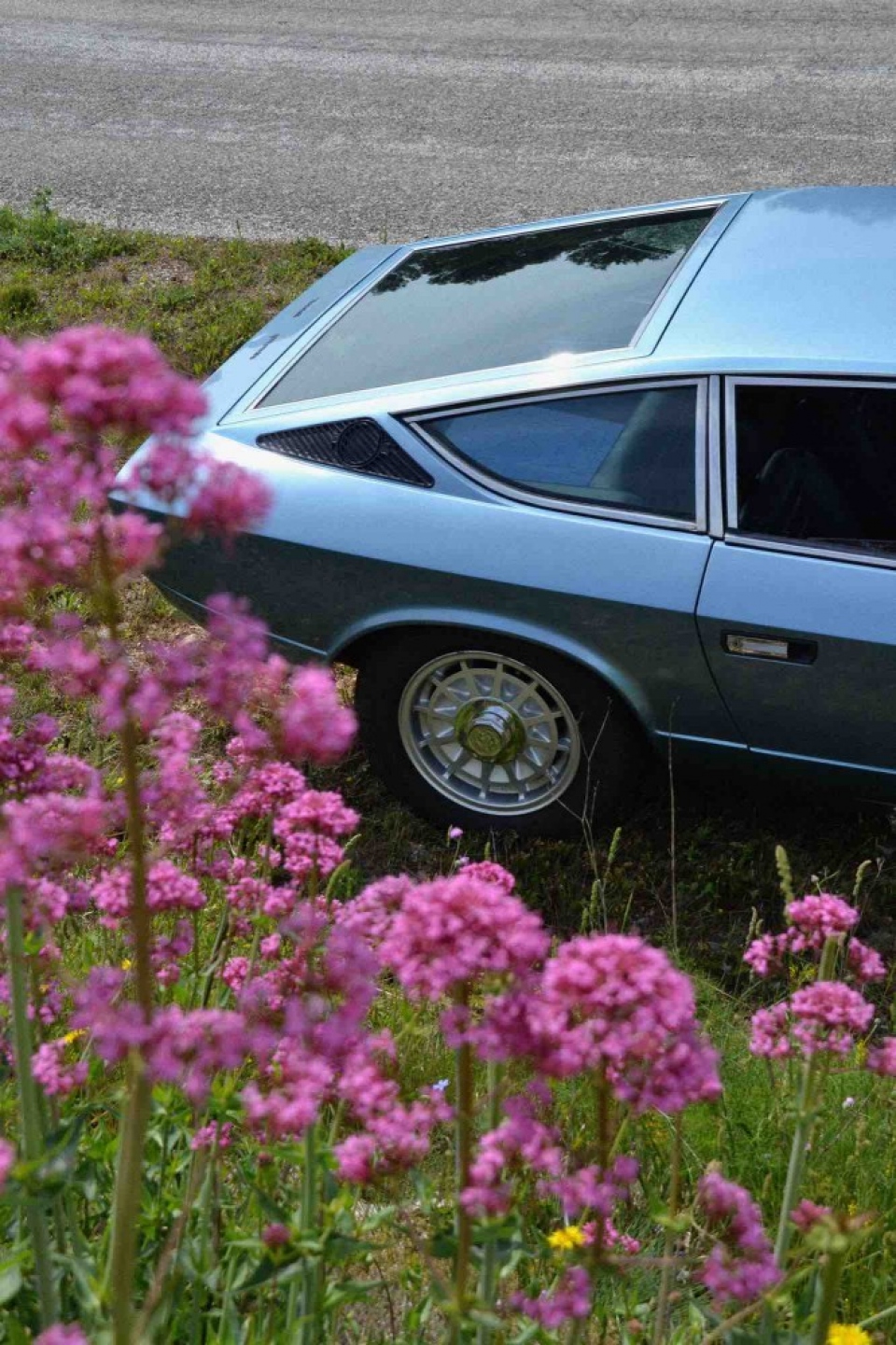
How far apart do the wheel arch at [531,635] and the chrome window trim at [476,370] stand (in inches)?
26.3

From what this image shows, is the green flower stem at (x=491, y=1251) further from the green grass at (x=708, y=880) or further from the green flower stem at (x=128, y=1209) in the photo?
the green grass at (x=708, y=880)

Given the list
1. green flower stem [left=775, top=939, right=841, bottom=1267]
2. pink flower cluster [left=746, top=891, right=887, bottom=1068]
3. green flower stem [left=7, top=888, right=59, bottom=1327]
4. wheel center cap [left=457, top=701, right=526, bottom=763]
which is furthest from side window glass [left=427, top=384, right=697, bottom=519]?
green flower stem [left=7, top=888, right=59, bottom=1327]

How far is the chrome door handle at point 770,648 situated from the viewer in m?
3.75

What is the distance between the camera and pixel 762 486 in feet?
12.6

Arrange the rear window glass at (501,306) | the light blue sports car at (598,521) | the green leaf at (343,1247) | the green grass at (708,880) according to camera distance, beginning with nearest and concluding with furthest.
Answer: the green leaf at (343,1247), the green grass at (708,880), the light blue sports car at (598,521), the rear window glass at (501,306)

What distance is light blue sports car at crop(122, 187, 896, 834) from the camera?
3.80m

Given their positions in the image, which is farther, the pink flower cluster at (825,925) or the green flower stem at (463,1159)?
the pink flower cluster at (825,925)

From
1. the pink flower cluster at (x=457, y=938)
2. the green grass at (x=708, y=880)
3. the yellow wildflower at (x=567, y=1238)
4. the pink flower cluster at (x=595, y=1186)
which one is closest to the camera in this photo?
the pink flower cluster at (x=457, y=938)

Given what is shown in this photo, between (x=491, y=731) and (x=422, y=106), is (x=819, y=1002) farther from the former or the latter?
(x=422, y=106)

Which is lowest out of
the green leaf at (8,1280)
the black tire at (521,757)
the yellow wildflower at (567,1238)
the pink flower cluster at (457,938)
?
the green leaf at (8,1280)

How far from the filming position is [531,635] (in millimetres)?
A: 4012

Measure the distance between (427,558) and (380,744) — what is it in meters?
0.71

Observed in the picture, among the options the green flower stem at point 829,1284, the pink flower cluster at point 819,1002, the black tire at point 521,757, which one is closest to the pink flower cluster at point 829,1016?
the pink flower cluster at point 819,1002

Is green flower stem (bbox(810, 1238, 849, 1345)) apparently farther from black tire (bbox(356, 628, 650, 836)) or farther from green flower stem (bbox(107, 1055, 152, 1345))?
black tire (bbox(356, 628, 650, 836))
